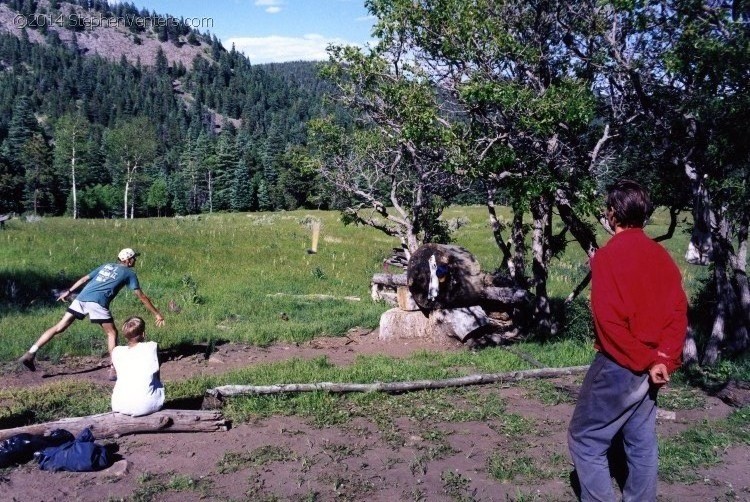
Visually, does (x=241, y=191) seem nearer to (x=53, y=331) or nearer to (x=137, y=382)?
(x=53, y=331)

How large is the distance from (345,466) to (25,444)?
2765 mm

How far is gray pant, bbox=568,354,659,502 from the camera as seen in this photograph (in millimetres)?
3906

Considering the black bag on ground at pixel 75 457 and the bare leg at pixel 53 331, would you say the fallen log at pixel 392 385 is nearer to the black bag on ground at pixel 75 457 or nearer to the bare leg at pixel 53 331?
the black bag on ground at pixel 75 457

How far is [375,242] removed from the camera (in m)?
32.4

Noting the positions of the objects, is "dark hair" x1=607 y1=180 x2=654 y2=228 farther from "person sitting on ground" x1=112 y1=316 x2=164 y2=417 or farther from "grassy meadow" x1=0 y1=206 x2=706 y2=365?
"grassy meadow" x1=0 y1=206 x2=706 y2=365

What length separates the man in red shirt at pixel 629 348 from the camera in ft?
12.5

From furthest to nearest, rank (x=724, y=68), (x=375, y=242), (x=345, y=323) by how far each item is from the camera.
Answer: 1. (x=375, y=242)
2. (x=345, y=323)
3. (x=724, y=68)

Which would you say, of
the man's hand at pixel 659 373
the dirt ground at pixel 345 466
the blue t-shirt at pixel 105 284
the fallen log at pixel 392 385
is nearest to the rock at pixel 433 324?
the fallen log at pixel 392 385

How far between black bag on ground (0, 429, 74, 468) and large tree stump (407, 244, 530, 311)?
7.14 m

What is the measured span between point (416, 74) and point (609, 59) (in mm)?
3703

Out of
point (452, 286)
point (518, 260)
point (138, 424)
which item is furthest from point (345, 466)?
point (518, 260)

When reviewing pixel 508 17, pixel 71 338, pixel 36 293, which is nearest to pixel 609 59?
pixel 508 17

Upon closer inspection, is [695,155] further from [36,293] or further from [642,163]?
[36,293]

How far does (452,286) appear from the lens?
11.7m
